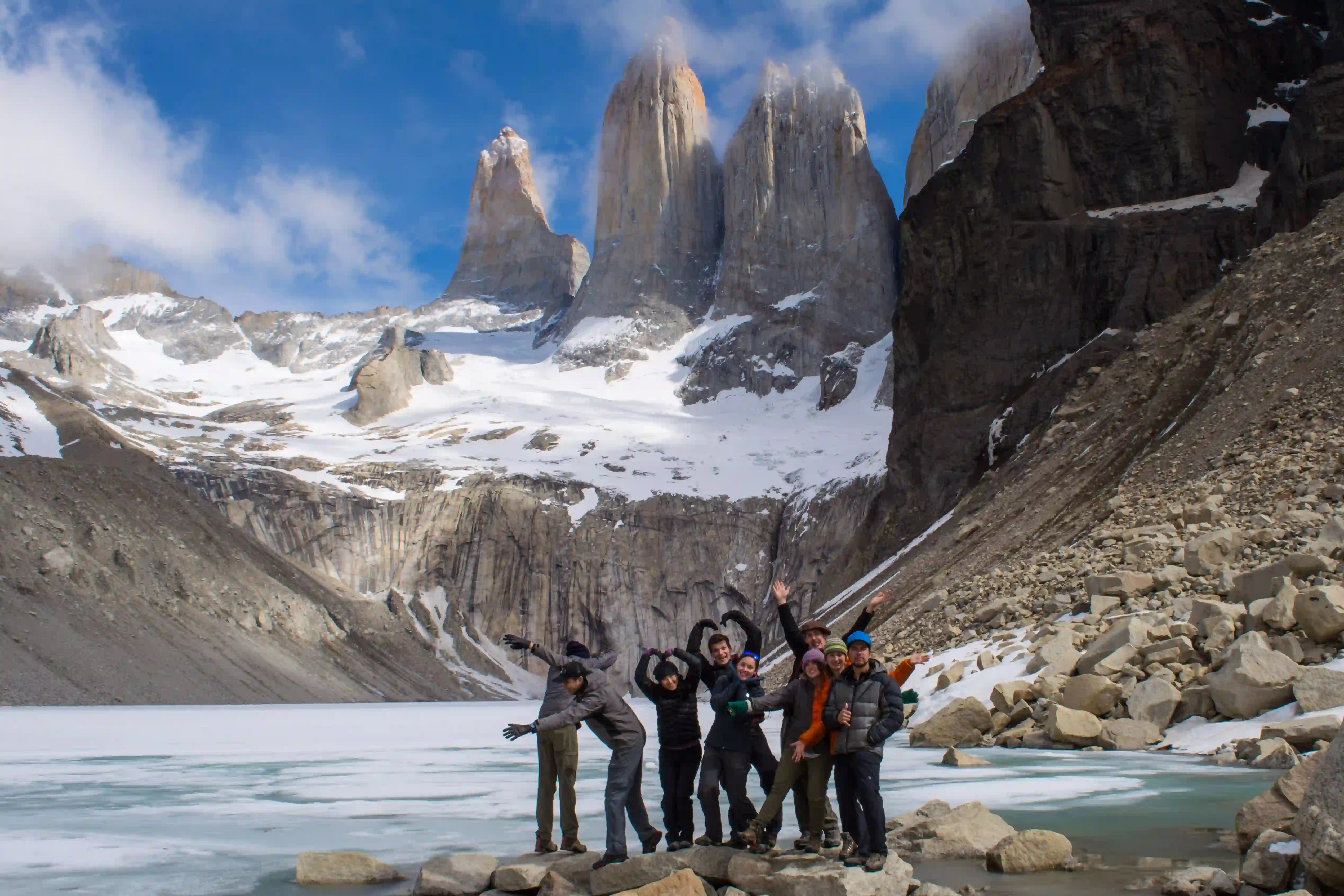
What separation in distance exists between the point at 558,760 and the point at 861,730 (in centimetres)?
253

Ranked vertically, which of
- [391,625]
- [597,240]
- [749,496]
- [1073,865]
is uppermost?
[597,240]

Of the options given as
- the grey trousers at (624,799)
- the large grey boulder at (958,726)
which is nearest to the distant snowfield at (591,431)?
the large grey boulder at (958,726)

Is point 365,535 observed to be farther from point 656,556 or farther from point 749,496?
point 749,496

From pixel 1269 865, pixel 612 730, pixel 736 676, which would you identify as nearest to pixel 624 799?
pixel 612 730

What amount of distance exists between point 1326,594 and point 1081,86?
39.6 meters

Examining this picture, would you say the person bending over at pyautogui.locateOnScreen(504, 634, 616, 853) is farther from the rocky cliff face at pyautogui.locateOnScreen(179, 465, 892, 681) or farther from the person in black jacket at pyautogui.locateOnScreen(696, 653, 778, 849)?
the rocky cliff face at pyautogui.locateOnScreen(179, 465, 892, 681)

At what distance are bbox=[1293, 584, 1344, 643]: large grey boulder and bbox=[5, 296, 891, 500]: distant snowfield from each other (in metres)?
78.2

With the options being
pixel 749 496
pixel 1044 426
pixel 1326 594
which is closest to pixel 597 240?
pixel 749 496

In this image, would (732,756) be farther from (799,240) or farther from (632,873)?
(799,240)

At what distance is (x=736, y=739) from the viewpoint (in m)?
8.64

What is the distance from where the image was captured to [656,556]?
9838cm

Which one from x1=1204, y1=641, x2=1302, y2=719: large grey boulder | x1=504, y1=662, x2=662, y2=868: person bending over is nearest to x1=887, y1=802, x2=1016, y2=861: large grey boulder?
x1=504, y1=662, x2=662, y2=868: person bending over

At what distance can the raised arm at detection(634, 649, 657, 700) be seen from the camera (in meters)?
8.83

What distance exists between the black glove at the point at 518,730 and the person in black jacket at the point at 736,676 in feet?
4.19
